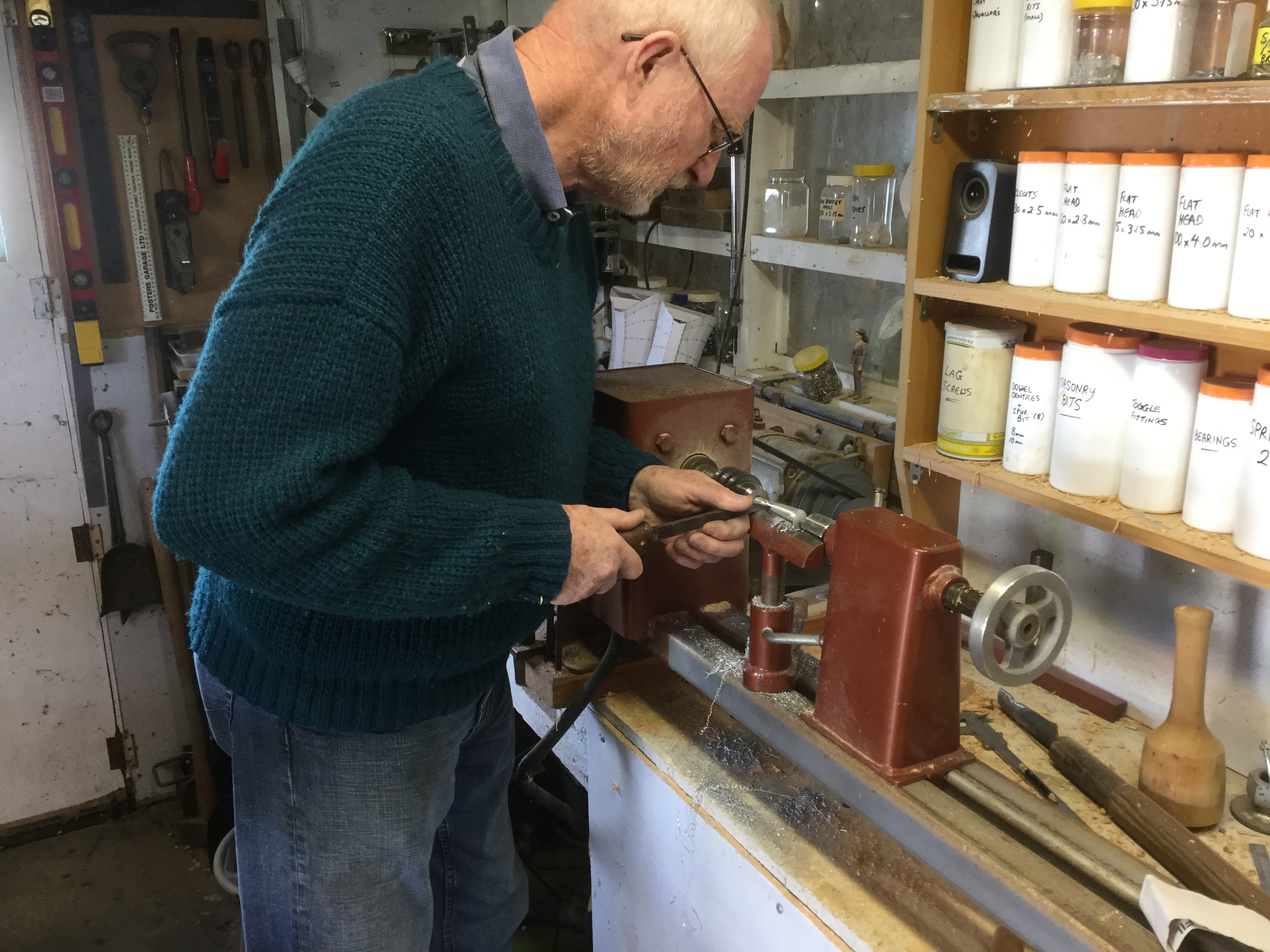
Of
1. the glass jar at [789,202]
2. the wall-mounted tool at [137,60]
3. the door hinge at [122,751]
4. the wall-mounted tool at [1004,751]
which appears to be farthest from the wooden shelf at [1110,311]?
the door hinge at [122,751]

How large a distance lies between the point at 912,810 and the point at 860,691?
0.12 metres

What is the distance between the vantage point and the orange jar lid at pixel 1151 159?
1066 millimetres

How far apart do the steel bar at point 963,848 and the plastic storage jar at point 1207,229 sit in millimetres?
596

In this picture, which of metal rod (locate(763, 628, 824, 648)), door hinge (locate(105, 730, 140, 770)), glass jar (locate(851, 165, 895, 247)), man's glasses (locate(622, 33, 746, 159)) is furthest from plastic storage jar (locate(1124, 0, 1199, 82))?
door hinge (locate(105, 730, 140, 770))

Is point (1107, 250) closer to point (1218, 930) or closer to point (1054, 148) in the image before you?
point (1054, 148)

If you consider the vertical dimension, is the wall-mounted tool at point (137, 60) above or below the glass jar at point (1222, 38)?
above

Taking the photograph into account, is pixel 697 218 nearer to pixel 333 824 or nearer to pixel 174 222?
pixel 174 222

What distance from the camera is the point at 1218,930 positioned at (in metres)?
0.73

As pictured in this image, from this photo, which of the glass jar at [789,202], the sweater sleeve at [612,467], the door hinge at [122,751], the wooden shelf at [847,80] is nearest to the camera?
the sweater sleeve at [612,467]

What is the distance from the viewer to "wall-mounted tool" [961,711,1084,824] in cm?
108

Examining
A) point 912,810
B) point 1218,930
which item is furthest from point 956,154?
point 1218,930

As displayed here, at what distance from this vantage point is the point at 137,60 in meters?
2.22

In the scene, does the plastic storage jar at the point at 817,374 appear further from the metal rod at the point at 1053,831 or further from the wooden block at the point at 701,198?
the metal rod at the point at 1053,831

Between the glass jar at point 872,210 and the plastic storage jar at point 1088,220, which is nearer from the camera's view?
the plastic storage jar at point 1088,220
